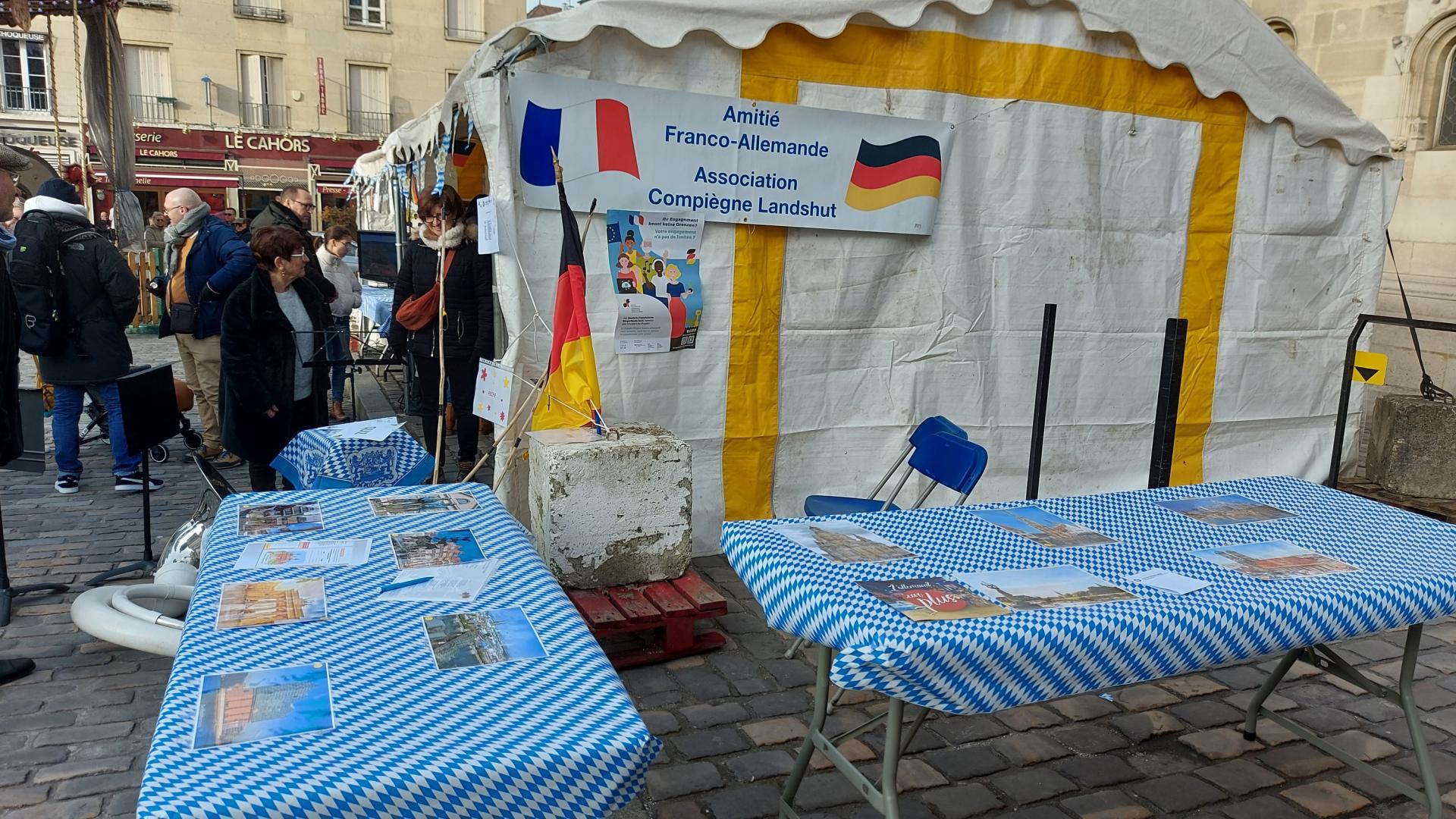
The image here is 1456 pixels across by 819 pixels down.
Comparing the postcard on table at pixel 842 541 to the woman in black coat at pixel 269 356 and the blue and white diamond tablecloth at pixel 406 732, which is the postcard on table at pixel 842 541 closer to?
the blue and white diamond tablecloth at pixel 406 732

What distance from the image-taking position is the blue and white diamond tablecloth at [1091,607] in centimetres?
192

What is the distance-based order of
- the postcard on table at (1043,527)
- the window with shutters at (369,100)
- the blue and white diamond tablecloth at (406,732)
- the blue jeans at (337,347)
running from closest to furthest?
the blue and white diamond tablecloth at (406,732), the postcard on table at (1043,527), the blue jeans at (337,347), the window with shutters at (369,100)

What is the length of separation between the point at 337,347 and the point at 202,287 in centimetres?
89

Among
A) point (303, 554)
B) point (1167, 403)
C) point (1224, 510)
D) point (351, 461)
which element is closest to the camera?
point (303, 554)

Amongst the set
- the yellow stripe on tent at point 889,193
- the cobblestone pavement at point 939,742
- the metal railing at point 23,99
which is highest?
the metal railing at point 23,99

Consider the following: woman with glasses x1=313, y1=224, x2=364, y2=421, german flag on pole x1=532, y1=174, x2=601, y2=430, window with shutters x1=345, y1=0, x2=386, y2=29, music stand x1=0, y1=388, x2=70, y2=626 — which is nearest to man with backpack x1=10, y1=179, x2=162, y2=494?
music stand x1=0, y1=388, x2=70, y2=626

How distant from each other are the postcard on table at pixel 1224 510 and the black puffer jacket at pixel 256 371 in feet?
13.4

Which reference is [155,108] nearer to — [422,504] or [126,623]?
[126,623]

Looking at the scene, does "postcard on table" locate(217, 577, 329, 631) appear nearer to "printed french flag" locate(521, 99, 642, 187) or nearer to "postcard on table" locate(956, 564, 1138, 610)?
"postcard on table" locate(956, 564, 1138, 610)

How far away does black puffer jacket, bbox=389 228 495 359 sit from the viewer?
5.44m

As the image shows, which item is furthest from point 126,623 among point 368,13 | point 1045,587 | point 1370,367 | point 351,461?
point 368,13

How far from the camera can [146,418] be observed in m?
4.38

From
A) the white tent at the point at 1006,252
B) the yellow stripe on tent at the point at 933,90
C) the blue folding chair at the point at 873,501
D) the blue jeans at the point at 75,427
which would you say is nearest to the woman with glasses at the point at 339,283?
the blue jeans at the point at 75,427

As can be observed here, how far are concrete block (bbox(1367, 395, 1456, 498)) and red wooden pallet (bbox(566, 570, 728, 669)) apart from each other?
5.25 metres
